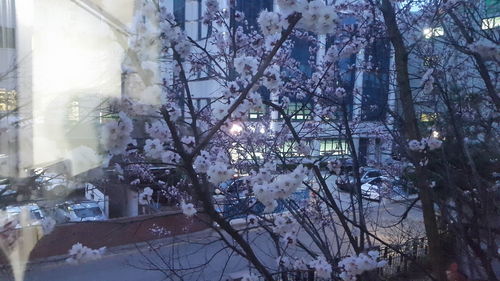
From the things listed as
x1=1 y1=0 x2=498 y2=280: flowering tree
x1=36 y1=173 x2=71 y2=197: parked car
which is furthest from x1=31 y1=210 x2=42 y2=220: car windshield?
x1=1 y1=0 x2=498 y2=280: flowering tree

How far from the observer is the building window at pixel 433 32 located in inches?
132

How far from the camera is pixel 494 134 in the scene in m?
3.10

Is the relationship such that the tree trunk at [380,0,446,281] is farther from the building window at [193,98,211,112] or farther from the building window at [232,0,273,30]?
the building window at [193,98,211,112]

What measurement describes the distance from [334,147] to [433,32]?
4.61 feet

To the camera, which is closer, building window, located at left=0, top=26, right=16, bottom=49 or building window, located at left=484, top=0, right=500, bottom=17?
building window, located at left=0, top=26, right=16, bottom=49

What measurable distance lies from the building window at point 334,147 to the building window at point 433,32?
46.7 inches

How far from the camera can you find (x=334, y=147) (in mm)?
3998

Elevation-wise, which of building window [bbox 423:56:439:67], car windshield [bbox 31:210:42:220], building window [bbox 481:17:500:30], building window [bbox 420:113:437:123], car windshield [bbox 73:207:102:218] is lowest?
car windshield [bbox 73:207:102:218]

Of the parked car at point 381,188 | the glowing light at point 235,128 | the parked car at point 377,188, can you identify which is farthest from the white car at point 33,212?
the parked car at point 377,188

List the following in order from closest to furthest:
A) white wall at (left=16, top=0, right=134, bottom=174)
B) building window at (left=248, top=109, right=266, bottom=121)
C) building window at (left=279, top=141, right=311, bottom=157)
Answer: white wall at (left=16, top=0, right=134, bottom=174), building window at (left=248, top=109, right=266, bottom=121), building window at (left=279, top=141, right=311, bottom=157)

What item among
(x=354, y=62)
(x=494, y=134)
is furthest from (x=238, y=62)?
(x=354, y=62)

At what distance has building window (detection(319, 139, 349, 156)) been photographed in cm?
360

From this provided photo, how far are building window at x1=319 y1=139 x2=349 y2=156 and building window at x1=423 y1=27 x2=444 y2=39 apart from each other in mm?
1187

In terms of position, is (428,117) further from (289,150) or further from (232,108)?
(232,108)
